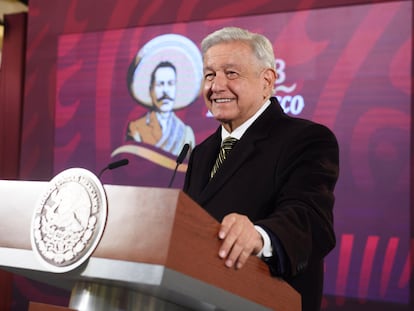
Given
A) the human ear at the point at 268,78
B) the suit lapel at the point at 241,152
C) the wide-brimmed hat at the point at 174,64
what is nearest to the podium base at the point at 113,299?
the suit lapel at the point at 241,152

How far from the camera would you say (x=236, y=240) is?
3.97ft

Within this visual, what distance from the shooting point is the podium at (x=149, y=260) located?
105 centimetres

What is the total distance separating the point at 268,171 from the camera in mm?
1650

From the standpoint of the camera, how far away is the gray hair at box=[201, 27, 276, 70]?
1766mm

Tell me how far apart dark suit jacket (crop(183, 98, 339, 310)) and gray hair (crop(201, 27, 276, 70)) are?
0.15 metres

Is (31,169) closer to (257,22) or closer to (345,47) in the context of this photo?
(257,22)

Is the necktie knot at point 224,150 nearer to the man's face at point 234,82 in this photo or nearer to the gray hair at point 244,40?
the man's face at point 234,82

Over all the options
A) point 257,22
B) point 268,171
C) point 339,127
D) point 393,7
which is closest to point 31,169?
point 257,22

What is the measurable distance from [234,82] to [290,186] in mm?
388

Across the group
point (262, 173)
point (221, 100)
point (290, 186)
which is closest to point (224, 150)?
point (221, 100)

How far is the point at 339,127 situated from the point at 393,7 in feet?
2.29

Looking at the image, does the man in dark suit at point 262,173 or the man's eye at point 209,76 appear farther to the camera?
the man's eye at point 209,76

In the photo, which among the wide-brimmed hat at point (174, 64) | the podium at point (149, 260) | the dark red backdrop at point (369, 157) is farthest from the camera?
the wide-brimmed hat at point (174, 64)

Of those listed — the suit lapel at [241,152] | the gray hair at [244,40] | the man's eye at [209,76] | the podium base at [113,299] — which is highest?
the gray hair at [244,40]
